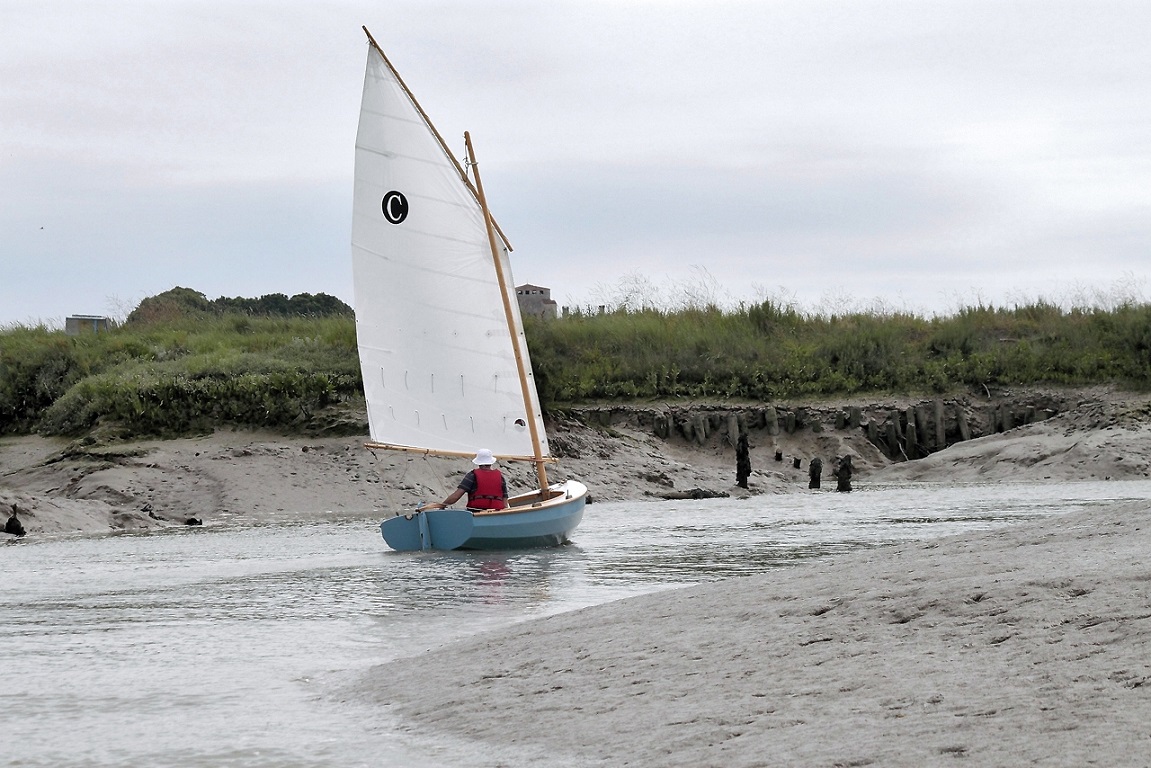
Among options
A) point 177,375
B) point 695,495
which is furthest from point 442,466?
point 177,375

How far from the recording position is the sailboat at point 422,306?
63.3 ft

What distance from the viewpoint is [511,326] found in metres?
19.3

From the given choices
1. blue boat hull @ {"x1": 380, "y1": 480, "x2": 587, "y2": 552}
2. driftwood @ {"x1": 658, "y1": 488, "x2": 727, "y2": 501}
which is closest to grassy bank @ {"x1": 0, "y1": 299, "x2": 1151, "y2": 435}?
driftwood @ {"x1": 658, "y1": 488, "x2": 727, "y2": 501}

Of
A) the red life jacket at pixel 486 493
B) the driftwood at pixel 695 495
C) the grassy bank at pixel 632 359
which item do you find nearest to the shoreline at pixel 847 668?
the red life jacket at pixel 486 493

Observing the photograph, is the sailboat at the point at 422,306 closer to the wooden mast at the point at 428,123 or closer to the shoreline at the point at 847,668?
the wooden mast at the point at 428,123

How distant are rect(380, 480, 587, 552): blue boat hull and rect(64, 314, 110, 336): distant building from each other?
23.3 m

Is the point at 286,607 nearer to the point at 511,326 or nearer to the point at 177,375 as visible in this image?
the point at 511,326

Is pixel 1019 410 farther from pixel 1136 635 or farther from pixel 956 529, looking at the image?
pixel 1136 635

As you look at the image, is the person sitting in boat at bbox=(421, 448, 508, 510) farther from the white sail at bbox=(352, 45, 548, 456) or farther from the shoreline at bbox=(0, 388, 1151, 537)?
the shoreline at bbox=(0, 388, 1151, 537)

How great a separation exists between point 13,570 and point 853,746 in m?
12.5

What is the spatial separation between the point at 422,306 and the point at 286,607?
820 centimetres

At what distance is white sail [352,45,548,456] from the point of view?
19281mm

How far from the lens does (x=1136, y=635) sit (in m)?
5.75

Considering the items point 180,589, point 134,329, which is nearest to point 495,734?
point 180,589
